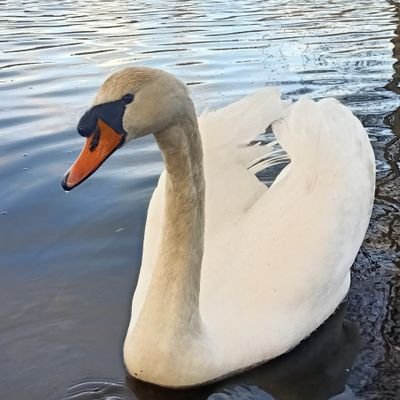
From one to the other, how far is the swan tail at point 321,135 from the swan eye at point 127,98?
1786mm

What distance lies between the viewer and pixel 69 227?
18.6ft

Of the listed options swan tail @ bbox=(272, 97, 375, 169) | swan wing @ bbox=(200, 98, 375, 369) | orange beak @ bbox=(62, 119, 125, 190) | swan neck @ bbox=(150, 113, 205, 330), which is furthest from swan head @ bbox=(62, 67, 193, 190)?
swan tail @ bbox=(272, 97, 375, 169)

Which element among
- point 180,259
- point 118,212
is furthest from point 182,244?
point 118,212

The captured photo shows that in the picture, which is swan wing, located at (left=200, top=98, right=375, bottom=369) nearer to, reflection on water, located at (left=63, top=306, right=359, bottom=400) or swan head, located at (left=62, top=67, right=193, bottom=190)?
reflection on water, located at (left=63, top=306, right=359, bottom=400)

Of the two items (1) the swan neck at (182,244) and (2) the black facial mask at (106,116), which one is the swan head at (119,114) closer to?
(2) the black facial mask at (106,116)

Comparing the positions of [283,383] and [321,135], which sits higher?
[321,135]

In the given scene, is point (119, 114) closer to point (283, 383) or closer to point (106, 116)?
point (106, 116)

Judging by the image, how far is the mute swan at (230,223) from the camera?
3.20 m

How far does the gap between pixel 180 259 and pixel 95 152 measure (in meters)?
0.86

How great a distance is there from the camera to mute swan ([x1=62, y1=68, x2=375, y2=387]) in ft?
10.5

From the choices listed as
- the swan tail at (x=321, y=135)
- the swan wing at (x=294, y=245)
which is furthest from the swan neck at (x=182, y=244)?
the swan tail at (x=321, y=135)

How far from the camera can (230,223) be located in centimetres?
462

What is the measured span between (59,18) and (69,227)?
11.7m

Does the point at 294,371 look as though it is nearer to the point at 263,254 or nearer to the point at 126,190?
the point at 263,254
